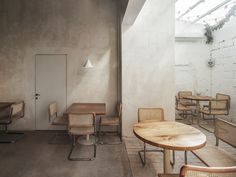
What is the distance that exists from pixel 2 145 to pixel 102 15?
151 inches

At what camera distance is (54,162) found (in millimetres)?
3475

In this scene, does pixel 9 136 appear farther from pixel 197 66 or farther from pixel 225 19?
pixel 225 19

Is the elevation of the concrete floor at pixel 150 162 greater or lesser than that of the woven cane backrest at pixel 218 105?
lesser

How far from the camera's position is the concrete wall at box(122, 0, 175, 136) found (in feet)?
15.1

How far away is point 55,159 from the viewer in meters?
3.61

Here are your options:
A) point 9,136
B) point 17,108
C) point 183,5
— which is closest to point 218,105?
point 183,5

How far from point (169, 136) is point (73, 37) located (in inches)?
155

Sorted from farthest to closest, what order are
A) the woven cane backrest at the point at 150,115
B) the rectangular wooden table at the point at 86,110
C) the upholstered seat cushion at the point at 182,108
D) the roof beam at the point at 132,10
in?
the upholstered seat cushion at the point at 182,108
the rectangular wooden table at the point at 86,110
the woven cane backrest at the point at 150,115
the roof beam at the point at 132,10

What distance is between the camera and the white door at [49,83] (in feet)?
17.7

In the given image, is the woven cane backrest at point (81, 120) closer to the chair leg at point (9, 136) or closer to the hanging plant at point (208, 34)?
the chair leg at point (9, 136)

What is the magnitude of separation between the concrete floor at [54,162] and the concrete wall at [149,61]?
1121 millimetres

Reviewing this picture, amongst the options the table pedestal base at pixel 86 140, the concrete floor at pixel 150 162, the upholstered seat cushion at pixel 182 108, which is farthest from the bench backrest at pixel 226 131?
the upholstered seat cushion at pixel 182 108

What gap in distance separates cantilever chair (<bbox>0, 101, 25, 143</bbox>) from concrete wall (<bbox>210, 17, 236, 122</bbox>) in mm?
5954

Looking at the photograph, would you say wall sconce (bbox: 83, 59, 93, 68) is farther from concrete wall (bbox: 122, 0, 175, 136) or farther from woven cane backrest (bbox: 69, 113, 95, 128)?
woven cane backrest (bbox: 69, 113, 95, 128)
